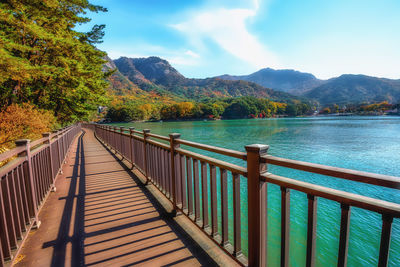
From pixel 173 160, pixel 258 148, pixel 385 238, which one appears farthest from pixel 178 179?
pixel 385 238

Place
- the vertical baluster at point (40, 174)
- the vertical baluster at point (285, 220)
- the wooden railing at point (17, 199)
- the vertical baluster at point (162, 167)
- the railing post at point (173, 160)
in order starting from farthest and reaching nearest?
the vertical baluster at point (162, 167) → the vertical baluster at point (40, 174) → the railing post at point (173, 160) → the wooden railing at point (17, 199) → the vertical baluster at point (285, 220)

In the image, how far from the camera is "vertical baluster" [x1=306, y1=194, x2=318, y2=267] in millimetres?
1431

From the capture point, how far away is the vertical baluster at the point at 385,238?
108cm

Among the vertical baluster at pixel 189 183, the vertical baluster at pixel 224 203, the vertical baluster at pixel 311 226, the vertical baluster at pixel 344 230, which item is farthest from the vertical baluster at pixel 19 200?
the vertical baluster at pixel 344 230

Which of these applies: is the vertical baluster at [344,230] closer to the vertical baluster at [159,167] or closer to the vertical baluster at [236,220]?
the vertical baluster at [236,220]

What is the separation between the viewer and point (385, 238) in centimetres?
112

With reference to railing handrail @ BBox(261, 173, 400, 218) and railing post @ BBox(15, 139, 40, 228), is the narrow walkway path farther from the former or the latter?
railing handrail @ BBox(261, 173, 400, 218)

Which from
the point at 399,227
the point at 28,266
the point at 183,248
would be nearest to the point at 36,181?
the point at 28,266

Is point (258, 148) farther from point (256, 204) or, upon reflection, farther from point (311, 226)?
point (311, 226)

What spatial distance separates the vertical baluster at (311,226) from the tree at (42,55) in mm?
8538

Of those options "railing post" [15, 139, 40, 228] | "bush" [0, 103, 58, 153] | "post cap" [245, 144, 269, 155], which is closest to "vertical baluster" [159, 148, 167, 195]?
"railing post" [15, 139, 40, 228]

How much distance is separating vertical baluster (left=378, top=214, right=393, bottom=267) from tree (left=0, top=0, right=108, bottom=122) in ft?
29.1

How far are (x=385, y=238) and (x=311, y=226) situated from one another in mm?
417

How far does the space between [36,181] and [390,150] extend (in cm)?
2422
